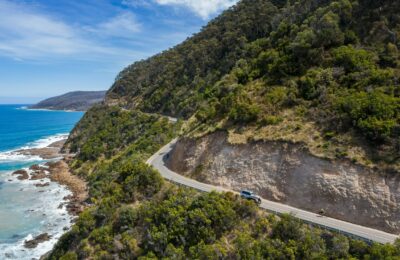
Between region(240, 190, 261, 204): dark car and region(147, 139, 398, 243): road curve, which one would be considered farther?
region(240, 190, 261, 204): dark car

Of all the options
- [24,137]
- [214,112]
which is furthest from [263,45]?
[24,137]

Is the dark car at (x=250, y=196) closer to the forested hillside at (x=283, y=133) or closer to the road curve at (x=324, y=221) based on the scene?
the road curve at (x=324, y=221)

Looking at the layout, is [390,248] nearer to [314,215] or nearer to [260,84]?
[314,215]

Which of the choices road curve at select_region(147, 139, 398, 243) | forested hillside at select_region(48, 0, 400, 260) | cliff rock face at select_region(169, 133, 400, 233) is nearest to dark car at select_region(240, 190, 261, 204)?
road curve at select_region(147, 139, 398, 243)

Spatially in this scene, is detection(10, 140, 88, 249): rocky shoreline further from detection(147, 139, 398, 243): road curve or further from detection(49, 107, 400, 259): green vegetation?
detection(147, 139, 398, 243): road curve

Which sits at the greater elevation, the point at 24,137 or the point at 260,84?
the point at 260,84
